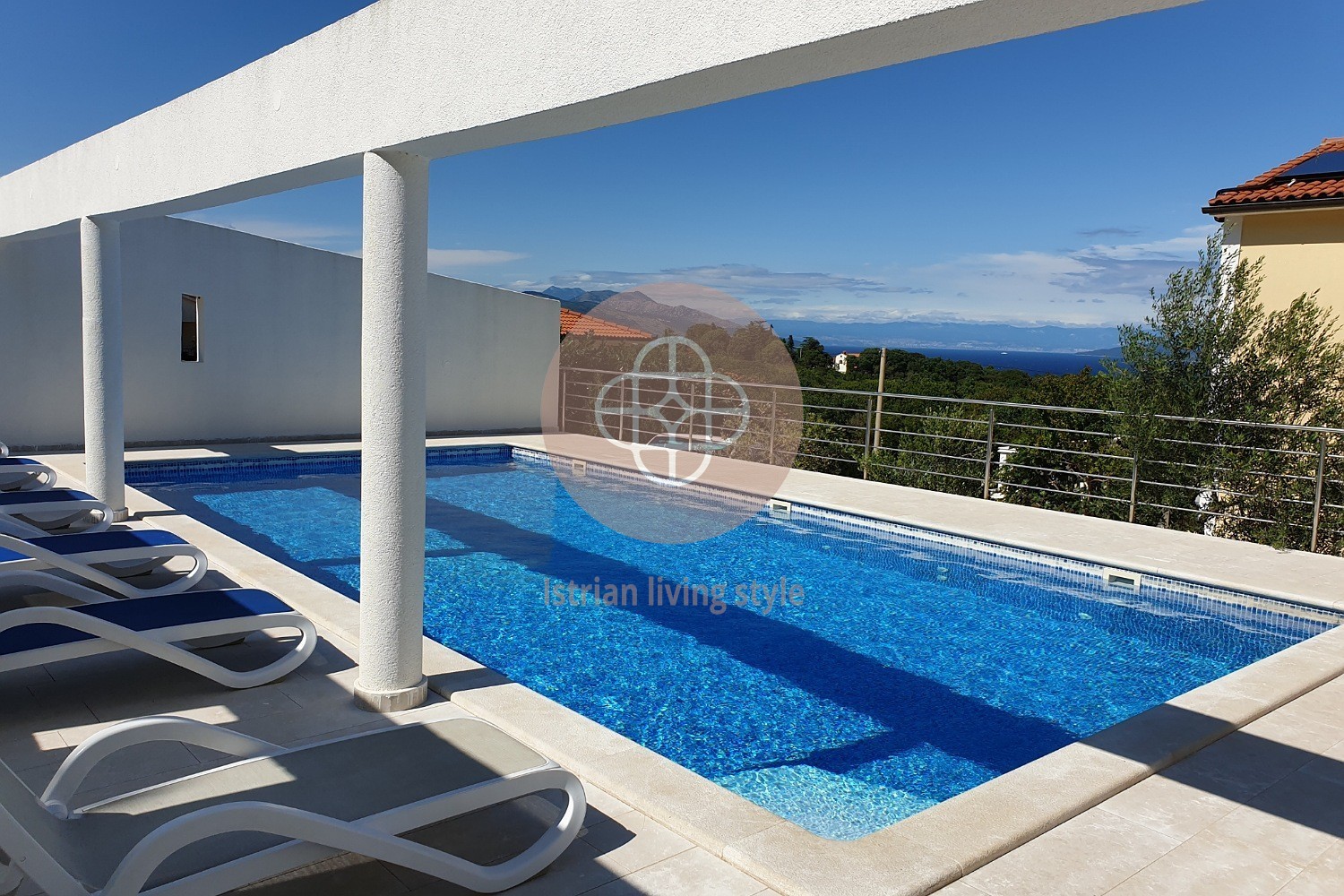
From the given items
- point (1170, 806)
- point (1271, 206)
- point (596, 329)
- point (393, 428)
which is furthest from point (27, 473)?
point (1271, 206)

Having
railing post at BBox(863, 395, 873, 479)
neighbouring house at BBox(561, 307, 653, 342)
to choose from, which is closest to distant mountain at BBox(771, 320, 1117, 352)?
neighbouring house at BBox(561, 307, 653, 342)

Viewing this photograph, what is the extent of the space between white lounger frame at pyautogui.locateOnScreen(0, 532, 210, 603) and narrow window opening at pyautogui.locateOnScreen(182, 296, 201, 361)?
7.78m

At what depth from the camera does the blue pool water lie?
4.82 m

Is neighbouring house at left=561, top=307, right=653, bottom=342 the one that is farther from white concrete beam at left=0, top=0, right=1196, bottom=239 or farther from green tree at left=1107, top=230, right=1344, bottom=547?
white concrete beam at left=0, top=0, right=1196, bottom=239

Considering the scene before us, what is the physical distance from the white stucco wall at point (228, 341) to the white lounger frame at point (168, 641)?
932 centimetres

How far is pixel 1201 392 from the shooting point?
986 cm

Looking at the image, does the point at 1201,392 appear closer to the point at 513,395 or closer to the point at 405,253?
the point at 405,253

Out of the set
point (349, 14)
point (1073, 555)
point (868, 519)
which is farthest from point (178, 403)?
point (1073, 555)

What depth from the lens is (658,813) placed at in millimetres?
3307

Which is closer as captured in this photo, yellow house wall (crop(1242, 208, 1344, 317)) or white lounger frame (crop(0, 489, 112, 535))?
white lounger frame (crop(0, 489, 112, 535))

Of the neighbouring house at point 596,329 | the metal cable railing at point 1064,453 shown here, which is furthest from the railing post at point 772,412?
the neighbouring house at point 596,329

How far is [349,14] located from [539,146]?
27059mm
